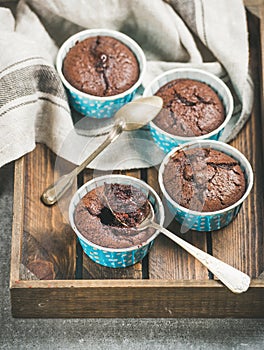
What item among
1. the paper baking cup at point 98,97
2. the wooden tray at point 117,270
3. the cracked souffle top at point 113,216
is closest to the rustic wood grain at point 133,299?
the wooden tray at point 117,270

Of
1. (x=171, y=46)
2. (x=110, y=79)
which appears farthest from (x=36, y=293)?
(x=171, y=46)

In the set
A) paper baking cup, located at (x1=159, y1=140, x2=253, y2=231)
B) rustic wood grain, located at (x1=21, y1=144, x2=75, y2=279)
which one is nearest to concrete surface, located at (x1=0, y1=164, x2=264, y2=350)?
rustic wood grain, located at (x1=21, y1=144, x2=75, y2=279)

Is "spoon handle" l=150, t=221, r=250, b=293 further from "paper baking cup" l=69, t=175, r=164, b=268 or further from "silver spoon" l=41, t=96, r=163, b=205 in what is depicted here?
"silver spoon" l=41, t=96, r=163, b=205

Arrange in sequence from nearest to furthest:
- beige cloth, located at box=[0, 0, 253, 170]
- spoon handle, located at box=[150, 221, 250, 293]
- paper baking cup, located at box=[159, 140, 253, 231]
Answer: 1. spoon handle, located at box=[150, 221, 250, 293]
2. paper baking cup, located at box=[159, 140, 253, 231]
3. beige cloth, located at box=[0, 0, 253, 170]

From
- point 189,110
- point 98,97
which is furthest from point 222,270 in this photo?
point 98,97

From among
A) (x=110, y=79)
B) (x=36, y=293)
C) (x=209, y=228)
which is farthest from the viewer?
(x=110, y=79)

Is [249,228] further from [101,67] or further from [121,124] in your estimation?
[101,67]

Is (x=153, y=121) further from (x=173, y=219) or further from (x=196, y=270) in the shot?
(x=196, y=270)
